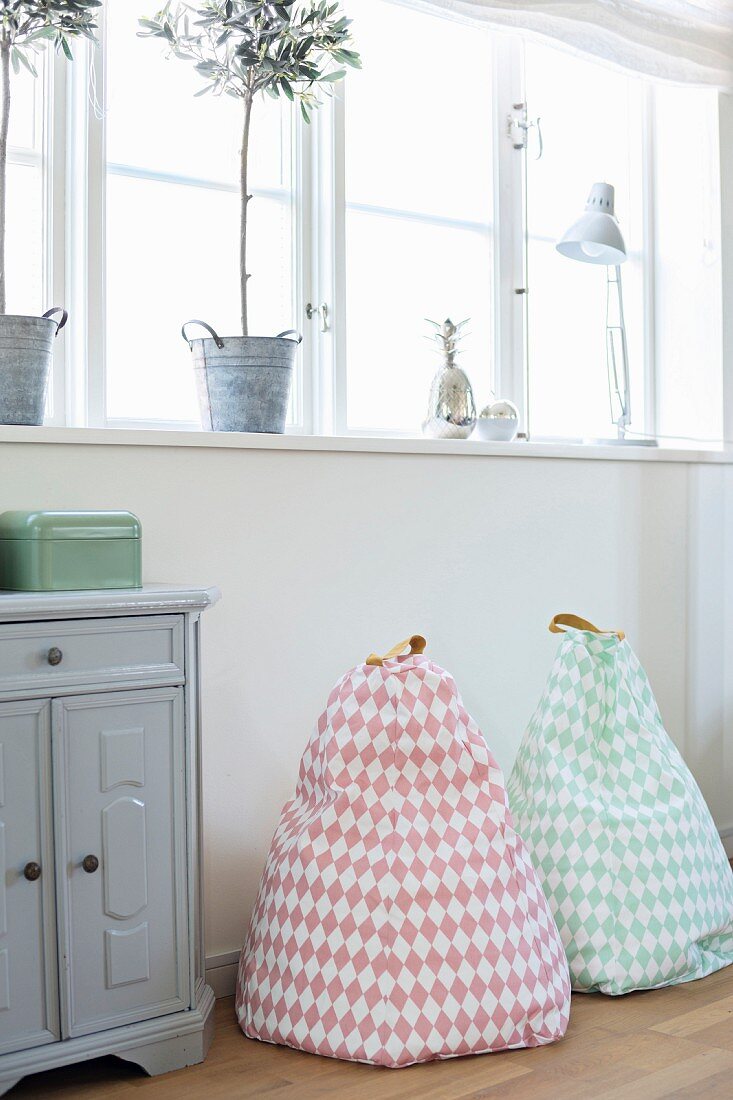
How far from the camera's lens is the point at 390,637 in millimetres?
2381

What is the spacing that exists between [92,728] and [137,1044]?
1.57ft

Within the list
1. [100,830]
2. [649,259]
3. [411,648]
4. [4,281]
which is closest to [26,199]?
[4,281]

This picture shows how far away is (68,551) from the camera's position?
1.73m

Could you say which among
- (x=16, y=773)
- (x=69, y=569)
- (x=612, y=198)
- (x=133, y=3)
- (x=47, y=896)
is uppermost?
(x=133, y=3)

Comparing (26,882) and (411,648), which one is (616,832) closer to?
(411,648)

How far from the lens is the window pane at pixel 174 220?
7.67 feet

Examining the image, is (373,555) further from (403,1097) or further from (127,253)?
(403,1097)

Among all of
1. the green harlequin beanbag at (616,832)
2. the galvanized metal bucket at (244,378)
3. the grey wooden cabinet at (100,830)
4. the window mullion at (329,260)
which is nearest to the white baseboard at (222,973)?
the grey wooden cabinet at (100,830)

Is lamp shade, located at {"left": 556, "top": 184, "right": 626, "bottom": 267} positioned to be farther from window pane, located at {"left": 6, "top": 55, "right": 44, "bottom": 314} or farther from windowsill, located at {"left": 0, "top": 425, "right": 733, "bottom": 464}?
window pane, located at {"left": 6, "top": 55, "right": 44, "bottom": 314}

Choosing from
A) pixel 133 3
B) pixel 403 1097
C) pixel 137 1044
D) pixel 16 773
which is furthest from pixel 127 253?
pixel 403 1097

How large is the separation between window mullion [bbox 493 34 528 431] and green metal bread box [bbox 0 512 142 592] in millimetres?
1353

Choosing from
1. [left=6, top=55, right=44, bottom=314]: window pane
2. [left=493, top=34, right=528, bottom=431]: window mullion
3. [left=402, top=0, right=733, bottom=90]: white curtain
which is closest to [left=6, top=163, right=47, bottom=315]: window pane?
[left=6, top=55, right=44, bottom=314]: window pane

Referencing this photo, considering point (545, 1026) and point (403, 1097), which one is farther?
point (545, 1026)

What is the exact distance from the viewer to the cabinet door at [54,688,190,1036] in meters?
1.68
